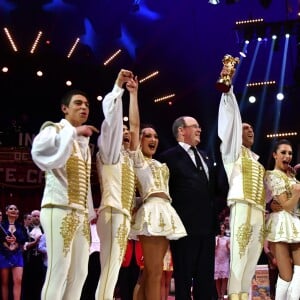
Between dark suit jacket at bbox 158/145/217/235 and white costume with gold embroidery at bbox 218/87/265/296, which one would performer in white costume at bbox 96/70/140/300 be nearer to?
dark suit jacket at bbox 158/145/217/235

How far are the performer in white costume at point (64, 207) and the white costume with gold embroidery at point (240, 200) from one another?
138 cm

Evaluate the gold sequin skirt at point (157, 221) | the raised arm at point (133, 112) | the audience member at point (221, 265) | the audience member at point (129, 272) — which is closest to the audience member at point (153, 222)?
the gold sequin skirt at point (157, 221)

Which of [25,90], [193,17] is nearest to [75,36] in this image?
[25,90]

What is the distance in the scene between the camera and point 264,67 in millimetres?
14359

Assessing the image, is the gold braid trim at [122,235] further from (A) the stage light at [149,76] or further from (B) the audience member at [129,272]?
(A) the stage light at [149,76]

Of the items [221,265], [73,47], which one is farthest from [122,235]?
[73,47]

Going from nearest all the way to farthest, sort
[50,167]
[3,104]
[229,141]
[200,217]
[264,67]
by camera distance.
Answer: [50,167] < [200,217] < [229,141] < [3,104] < [264,67]

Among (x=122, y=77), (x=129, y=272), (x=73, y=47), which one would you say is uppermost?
(x=73, y=47)

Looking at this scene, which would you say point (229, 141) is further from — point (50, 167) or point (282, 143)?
point (50, 167)

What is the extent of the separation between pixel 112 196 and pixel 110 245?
362mm

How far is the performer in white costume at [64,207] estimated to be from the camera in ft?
11.9

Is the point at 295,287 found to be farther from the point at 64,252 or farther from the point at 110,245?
the point at 64,252

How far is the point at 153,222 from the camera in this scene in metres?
4.35

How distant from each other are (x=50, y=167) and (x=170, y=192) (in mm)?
1339
